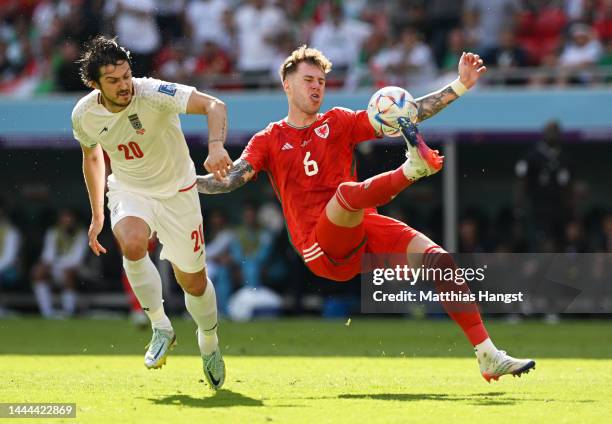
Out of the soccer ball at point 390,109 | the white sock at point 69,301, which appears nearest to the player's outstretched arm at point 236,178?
the soccer ball at point 390,109

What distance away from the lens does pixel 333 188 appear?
843cm

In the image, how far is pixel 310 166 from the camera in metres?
8.45

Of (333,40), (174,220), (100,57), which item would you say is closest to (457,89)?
(174,220)

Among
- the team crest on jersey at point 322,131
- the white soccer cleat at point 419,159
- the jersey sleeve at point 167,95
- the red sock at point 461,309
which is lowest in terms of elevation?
the red sock at point 461,309

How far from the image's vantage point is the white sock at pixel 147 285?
8172 millimetres

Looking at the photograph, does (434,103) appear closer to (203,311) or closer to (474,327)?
(474,327)

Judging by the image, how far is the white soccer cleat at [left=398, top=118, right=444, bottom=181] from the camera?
23.8 ft

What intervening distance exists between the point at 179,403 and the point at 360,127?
8.10ft

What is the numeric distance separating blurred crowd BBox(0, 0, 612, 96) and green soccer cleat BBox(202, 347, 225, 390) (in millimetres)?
8507

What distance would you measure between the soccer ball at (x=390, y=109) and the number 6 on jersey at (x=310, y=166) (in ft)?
1.73

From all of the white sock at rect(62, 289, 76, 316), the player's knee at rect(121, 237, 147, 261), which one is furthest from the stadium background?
the player's knee at rect(121, 237, 147, 261)

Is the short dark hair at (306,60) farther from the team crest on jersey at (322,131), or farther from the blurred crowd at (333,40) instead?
the blurred crowd at (333,40)

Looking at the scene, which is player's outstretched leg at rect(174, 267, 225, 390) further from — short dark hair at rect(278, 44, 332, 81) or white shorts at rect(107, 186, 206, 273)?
short dark hair at rect(278, 44, 332, 81)

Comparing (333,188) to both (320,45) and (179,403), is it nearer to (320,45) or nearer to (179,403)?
(179,403)
